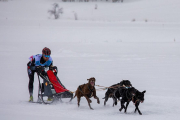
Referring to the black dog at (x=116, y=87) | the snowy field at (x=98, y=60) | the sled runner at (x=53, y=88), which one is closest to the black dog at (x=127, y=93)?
the black dog at (x=116, y=87)

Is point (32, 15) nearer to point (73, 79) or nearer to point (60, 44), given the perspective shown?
point (60, 44)

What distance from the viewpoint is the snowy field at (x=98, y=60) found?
22.4 feet

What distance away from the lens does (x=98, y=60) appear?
596 inches

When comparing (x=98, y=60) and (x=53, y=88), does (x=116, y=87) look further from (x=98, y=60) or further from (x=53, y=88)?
(x=98, y=60)

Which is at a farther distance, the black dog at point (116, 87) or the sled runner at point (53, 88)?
the sled runner at point (53, 88)

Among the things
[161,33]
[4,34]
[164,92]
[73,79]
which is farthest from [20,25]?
[164,92]

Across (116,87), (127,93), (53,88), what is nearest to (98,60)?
(53,88)

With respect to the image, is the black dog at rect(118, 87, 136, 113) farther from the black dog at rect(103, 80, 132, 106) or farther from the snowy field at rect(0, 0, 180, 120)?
the snowy field at rect(0, 0, 180, 120)

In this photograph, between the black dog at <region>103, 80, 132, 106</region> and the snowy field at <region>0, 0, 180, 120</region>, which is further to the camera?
the snowy field at <region>0, 0, 180, 120</region>

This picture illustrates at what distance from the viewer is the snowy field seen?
6.82 metres

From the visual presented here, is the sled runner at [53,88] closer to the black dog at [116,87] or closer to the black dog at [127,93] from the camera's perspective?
the black dog at [116,87]

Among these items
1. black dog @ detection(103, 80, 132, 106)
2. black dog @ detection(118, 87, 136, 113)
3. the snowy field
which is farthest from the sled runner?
black dog @ detection(118, 87, 136, 113)

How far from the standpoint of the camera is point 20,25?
29.6 m

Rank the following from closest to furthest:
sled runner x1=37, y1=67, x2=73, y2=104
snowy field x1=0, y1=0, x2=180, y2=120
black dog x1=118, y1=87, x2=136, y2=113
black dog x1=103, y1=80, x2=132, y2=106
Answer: black dog x1=118, y1=87, x2=136, y2=113 < black dog x1=103, y1=80, x2=132, y2=106 < snowy field x1=0, y1=0, x2=180, y2=120 < sled runner x1=37, y1=67, x2=73, y2=104
